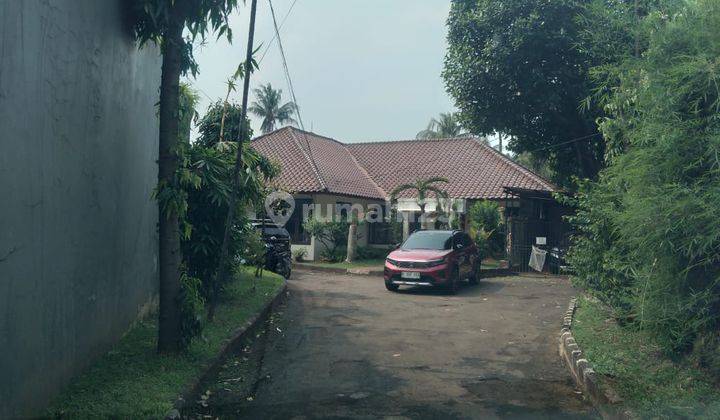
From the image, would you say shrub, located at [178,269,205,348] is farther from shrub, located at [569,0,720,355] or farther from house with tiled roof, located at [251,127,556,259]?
house with tiled roof, located at [251,127,556,259]

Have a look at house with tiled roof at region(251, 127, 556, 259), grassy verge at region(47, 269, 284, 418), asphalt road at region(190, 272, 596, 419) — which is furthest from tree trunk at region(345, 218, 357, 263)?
grassy verge at region(47, 269, 284, 418)

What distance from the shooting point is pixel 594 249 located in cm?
976

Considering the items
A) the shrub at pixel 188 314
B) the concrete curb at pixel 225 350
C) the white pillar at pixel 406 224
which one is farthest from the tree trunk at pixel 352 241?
the shrub at pixel 188 314

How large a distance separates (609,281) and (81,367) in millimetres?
7141

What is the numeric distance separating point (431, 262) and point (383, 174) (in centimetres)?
1521

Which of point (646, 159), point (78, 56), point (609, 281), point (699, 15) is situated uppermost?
point (699, 15)

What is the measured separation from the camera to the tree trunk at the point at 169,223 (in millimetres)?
7242

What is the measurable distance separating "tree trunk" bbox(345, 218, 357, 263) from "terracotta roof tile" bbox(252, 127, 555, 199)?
2.08 m

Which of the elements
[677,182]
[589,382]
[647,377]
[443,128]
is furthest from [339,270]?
[443,128]

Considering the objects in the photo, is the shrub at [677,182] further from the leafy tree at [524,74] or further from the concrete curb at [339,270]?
the leafy tree at [524,74]

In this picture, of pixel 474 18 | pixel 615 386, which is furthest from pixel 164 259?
pixel 474 18

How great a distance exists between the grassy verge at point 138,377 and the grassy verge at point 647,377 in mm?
4379

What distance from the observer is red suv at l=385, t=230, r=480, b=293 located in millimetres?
15609

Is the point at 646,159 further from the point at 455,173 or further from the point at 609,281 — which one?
the point at 455,173
